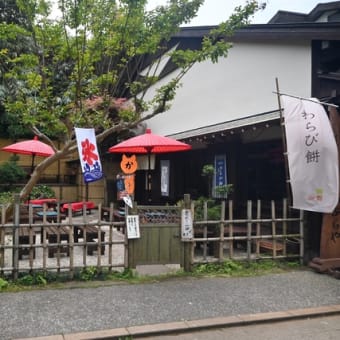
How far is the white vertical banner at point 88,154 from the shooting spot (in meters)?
7.03

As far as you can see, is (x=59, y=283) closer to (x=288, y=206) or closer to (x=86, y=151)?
(x=86, y=151)

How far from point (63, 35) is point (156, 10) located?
204cm

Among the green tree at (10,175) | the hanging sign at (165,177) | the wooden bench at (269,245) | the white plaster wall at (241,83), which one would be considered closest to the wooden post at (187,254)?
the wooden bench at (269,245)

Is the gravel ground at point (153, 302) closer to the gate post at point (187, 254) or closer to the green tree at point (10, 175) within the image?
the gate post at point (187, 254)

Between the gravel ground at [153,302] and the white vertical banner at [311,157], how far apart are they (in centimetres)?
146

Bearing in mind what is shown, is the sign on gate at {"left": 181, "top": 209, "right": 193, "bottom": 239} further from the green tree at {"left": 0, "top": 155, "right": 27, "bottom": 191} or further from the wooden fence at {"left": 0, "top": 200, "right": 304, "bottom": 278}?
the green tree at {"left": 0, "top": 155, "right": 27, "bottom": 191}

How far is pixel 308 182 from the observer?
727 cm

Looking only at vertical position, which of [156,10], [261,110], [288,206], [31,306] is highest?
[156,10]

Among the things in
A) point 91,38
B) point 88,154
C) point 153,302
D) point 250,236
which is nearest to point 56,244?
point 88,154

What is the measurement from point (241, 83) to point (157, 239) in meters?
5.89

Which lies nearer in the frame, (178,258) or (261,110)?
(178,258)

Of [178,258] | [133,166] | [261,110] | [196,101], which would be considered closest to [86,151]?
[133,166]

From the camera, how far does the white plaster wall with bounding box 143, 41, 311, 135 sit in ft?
30.0

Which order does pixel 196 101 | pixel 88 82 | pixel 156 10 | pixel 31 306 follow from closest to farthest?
1. pixel 31 306
2. pixel 156 10
3. pixel 88 82
4. pixel 196 101
